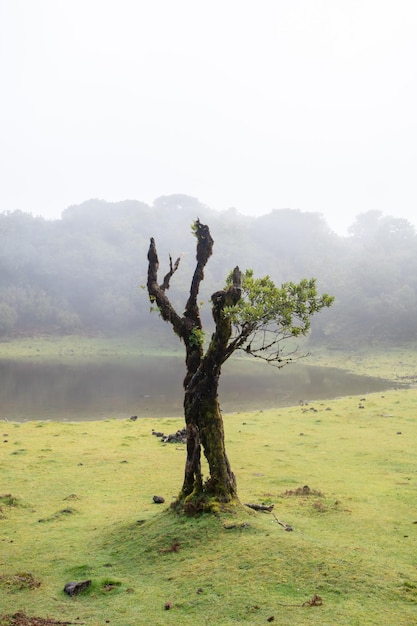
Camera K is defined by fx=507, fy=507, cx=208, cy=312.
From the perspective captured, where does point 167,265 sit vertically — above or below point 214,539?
above

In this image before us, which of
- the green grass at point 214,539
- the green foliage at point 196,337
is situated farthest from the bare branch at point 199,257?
the green grass at point 214,539

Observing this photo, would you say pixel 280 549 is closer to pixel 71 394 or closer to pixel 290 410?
pixel 290 410

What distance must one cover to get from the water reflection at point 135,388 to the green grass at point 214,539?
1304 cm

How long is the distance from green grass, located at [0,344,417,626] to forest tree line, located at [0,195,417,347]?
6622cm

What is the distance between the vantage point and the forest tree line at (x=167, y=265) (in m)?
87.2

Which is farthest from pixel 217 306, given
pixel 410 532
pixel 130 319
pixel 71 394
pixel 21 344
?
pixel 130 319

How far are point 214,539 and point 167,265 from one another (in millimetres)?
120913

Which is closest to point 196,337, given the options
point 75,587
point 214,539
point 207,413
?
point 207,413

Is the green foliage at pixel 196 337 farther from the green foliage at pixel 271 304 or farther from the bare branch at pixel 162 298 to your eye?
the green foliage at pixel 271 304

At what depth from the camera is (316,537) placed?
396 inches

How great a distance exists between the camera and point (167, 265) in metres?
129

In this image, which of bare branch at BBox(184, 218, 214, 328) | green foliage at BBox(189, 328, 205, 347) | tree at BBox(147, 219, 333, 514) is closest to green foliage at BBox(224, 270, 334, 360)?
tree at BBox(147, 219, 333, 514)

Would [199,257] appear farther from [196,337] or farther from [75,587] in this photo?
[75,587]

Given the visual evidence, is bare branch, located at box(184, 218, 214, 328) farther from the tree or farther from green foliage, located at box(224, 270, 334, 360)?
green foliage, located at box(224, 270, 334, 360)
